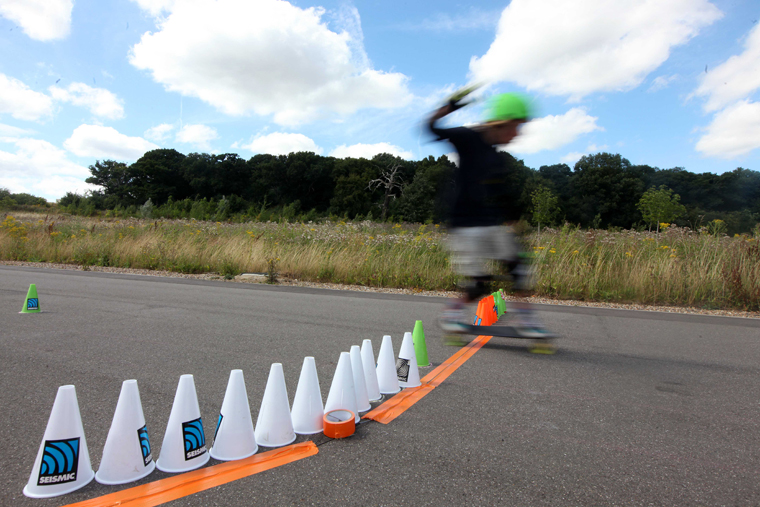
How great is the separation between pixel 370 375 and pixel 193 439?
48.1 inches

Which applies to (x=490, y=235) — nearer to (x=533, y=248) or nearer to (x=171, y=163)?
(x=533, y=248)

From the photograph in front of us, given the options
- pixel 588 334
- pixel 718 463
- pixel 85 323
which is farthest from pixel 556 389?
pixel 85 323

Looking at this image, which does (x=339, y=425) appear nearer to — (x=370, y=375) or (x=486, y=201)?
(x=370, y=375)

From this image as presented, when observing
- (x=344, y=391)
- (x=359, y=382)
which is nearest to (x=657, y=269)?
(x=359, y=382)

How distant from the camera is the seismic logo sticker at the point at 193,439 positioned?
2.14 meters

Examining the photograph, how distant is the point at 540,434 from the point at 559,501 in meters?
0.67

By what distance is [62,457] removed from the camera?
6.31 ft

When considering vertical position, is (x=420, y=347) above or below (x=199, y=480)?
above

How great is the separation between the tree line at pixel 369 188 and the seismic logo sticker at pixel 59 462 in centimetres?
2152

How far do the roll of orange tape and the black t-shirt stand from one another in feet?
7.36

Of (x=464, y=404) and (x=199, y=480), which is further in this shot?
(x=464, y=404)

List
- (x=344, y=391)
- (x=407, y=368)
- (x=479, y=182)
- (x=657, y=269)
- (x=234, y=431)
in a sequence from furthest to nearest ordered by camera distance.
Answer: (x=657, y=269), (x=479, y=182), (x=407, y=368), (x=344, y=391), (x=234, y=431)

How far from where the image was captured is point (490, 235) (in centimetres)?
407

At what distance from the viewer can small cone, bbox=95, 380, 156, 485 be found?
6.50ft
